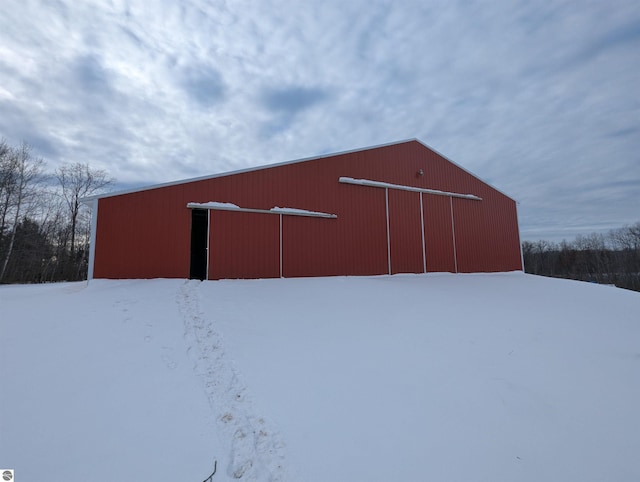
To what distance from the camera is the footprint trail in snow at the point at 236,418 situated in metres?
2.53

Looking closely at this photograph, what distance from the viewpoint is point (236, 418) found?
310cm

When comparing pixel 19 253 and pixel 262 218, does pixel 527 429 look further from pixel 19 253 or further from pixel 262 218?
pixel 19 253

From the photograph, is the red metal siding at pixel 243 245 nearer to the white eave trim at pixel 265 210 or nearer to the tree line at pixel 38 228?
the white eave trim at pixel 265 210

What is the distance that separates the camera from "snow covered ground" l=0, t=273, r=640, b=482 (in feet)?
8.46

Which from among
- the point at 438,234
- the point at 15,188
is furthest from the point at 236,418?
the point at 15,188

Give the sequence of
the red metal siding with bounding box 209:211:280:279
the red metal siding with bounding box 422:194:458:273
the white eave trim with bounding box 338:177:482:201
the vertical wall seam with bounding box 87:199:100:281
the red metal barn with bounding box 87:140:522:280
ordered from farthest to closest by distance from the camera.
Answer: the red metal siding with bounding box 422:194:458:273
the white eave trim with bounding box 338:177:482:201
the red metal siding with bounding box 209:211:280:279
the red metal barn with bounding box 87:140:522:280
the vertical wall seam with bounding box 87:199:100:281

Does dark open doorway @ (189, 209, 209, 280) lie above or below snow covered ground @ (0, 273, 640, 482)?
above

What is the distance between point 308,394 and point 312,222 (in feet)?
25.4

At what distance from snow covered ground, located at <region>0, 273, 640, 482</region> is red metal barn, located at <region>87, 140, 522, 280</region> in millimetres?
2722

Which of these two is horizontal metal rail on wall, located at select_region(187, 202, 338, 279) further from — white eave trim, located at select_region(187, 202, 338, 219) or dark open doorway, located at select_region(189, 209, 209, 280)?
dark open doorway, located at select_region(189, 209, 209, 280)

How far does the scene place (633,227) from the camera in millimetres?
49250

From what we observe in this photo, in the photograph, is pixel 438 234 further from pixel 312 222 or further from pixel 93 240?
pixel 93 240

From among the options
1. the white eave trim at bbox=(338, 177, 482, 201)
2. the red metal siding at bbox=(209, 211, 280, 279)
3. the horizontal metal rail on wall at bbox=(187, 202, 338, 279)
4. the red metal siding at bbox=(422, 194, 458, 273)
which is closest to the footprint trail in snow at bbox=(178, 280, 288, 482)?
the red metal siding at bbox=(209, 211, 280, 279)

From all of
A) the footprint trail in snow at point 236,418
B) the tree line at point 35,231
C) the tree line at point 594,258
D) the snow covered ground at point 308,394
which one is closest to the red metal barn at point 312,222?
the snow covered ground at point 308,394
